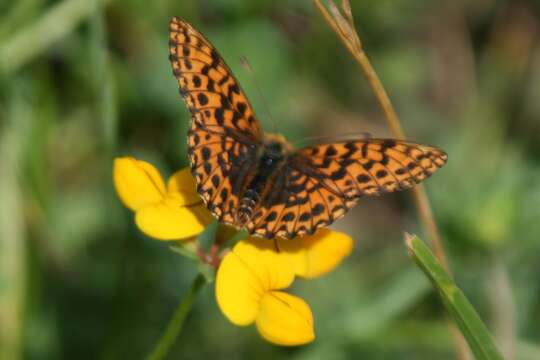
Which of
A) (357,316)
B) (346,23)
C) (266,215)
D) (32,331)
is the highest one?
(346,23)

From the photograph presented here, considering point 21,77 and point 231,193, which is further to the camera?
point 21,77

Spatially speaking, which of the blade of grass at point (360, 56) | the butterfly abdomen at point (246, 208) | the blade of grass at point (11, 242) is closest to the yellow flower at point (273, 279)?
the butterfly abdomen at point (246, 208)

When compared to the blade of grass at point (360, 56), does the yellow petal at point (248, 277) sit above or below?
below

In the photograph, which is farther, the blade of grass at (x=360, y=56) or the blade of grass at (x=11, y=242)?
the blade of grass at (x=11, y=242)

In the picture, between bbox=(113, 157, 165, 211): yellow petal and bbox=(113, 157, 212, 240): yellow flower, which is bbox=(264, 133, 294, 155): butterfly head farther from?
bbox=(113, 157, 165, 211): yellow petal

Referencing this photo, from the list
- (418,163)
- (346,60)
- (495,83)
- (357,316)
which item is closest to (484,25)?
(495,83)

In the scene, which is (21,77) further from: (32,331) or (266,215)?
(266,215)

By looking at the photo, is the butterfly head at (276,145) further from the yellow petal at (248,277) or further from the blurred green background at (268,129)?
the blurred green background at (268,129)
